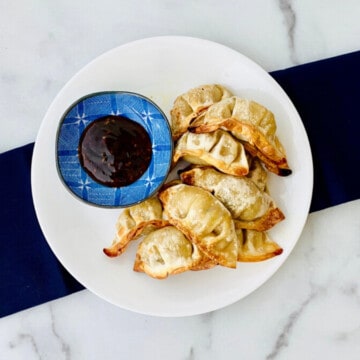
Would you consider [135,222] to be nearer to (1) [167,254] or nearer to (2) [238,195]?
(1) [167,254]

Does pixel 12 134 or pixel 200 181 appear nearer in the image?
pixel 200 181

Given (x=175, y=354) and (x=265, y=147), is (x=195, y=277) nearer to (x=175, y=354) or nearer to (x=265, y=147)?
(x=175, y=354)

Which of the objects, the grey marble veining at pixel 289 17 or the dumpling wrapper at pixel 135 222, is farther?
the grey marble veining at pixel 289 17

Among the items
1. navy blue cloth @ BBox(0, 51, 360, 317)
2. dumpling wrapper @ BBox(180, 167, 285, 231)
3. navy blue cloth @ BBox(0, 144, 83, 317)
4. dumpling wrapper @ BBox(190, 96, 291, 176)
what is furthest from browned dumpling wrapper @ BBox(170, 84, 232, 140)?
navy blue cloth @ BBox(0, 144, 83, 317)

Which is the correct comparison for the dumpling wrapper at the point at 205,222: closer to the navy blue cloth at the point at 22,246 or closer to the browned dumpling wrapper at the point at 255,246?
the browned dumpling wrapper at the point at 255,246

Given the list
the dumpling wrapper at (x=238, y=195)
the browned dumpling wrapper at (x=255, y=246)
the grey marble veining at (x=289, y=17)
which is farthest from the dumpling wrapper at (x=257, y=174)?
the grey marble veining at (x=289, y=17)

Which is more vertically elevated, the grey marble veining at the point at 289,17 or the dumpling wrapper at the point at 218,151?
the grey marble veining at the point at 289,17

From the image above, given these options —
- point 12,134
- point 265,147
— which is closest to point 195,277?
point 265,147
